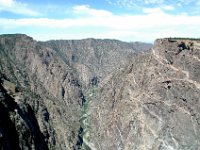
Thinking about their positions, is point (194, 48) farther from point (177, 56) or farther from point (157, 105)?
point (157, 105)

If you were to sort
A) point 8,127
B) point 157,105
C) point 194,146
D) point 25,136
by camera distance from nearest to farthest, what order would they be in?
point 8,127
point 25,136
point 194,146
point 157,105

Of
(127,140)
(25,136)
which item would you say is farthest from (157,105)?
(25,136)

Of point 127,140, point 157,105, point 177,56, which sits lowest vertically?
point 127,140

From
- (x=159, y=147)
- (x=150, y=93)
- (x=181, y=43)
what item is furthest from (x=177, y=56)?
(x=159, y=147)

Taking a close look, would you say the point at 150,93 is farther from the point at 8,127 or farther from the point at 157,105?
the point at 8,127

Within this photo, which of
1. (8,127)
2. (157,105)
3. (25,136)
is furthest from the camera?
(157,105)

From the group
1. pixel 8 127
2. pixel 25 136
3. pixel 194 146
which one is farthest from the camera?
pixel 194 146

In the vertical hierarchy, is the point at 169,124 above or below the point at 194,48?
below

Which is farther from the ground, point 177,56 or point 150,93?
point 177,56

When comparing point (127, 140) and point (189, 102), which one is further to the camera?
point (127, 140)
